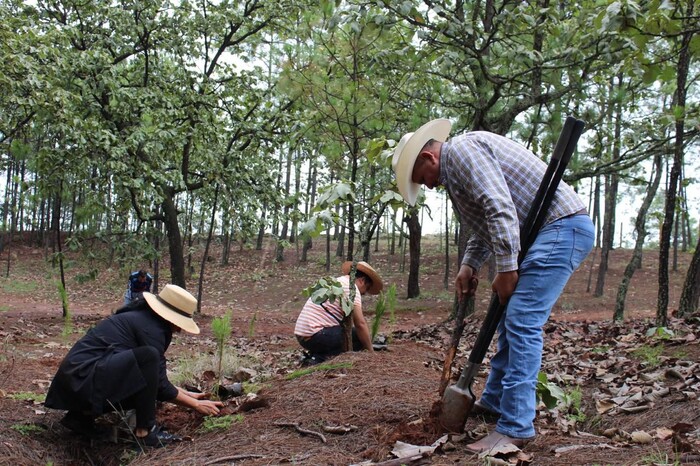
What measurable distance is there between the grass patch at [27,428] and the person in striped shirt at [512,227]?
287 centimetres

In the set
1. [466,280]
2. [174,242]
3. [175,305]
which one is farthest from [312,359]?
[174,242]

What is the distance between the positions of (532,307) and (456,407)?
2.28ft

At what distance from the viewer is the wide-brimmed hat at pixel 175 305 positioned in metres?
3.96

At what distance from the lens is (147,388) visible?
3693mm

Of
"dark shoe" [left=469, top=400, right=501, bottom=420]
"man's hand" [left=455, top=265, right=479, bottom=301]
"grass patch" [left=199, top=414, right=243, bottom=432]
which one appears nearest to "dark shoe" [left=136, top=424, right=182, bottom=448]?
"grass patch" [left=199, top=414, right=243, bottom=432]

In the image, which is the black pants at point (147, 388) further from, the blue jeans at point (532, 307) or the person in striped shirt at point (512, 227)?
the blue jeans at point (532, 307)

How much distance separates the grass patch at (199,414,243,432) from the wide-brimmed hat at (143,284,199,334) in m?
0.63

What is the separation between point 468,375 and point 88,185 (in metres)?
10.4

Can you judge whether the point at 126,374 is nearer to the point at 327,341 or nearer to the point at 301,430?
the point at 301,430

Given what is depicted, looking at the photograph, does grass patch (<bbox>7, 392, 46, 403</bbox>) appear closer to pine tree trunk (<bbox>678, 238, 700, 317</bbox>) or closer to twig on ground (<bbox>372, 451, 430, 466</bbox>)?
twig on ground (<bbox>372, 451, 430, 466</bbox>)

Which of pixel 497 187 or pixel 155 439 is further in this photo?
pixel 155 439

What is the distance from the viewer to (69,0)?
36.9 feet

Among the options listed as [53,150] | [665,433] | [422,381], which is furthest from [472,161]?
[53,150]

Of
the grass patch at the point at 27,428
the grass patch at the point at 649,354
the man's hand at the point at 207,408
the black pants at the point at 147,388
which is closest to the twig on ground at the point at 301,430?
the man's hand at the point at 207,408
